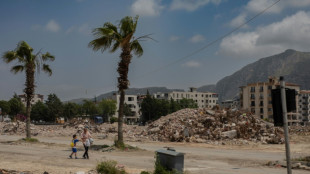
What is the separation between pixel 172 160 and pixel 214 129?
927 inches

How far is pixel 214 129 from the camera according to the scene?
33312 mm

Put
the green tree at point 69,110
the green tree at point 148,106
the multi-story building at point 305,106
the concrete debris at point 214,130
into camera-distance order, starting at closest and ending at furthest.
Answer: the concrete debris at point 214,130, the green tree at point 148,106, the green tree at point 69,110, the multi-story building at point 305,106

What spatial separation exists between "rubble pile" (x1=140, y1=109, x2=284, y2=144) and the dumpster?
20.6 m

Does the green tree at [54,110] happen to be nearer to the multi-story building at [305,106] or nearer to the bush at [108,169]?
the bush at [108,169]

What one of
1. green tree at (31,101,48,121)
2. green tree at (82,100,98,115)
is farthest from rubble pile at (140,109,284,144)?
green tree at (82,100,98,115)

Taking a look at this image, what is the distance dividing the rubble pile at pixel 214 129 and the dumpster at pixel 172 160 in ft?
67.6

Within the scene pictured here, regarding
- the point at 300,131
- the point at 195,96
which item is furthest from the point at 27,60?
the point at 195,96

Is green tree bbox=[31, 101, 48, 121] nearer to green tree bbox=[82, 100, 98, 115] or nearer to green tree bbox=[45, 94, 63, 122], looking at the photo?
green tree bbox=[45, 94, 63, 122]

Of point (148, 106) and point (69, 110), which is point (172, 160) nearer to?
point (148, 106)

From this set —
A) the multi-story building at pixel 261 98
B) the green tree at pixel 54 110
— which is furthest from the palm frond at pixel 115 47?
the multi-story building at pixel 261 98

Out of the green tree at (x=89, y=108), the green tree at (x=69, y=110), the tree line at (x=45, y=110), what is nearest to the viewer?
the tree line at (x=45, y=110)

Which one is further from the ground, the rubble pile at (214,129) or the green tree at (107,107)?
the green tree at (107,107)

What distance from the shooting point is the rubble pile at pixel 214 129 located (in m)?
31.6

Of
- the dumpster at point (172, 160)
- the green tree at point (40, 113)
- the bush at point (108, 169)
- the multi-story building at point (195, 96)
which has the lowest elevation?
the bush at point (108, 169)
